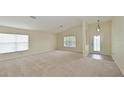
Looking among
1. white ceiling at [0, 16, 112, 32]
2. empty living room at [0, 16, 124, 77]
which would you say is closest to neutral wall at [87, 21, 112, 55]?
empty living room at [0, 16, 124, 77]

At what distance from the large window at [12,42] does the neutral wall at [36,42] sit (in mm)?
269

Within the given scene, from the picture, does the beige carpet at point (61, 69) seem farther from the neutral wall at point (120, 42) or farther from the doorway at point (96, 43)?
the doorway at point (96, 43)

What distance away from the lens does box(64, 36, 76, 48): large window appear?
10.6 m

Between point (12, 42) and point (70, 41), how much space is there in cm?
627

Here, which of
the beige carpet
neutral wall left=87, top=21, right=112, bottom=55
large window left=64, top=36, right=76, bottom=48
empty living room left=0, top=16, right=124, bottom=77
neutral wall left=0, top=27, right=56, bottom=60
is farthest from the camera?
large window left=64, top=36, right=76, bottom=48

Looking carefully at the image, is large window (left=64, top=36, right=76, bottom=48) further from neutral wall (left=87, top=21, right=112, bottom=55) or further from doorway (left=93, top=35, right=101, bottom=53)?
neutral wall (left=87, top=21, right=112, bottom=55)

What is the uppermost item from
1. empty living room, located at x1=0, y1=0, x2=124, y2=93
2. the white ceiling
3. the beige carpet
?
the white ceiling

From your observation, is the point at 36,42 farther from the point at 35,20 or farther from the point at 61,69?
the point at 61,69

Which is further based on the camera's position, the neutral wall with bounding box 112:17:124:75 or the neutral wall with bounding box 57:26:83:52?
the neutral wall with bounding box 57:26:83:52

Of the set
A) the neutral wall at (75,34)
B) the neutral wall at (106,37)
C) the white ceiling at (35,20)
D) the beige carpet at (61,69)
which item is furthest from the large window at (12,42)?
the neutral wall at (106,37)

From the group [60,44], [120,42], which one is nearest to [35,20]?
[120,42]

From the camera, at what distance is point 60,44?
1185 centimetres
